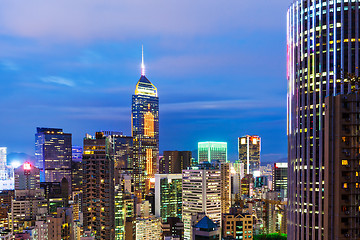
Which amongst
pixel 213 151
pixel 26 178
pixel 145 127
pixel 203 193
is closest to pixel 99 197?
pixel 203 193

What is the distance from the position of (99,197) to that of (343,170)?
1469 inches

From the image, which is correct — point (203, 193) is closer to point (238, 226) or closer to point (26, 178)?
point (238, 226)

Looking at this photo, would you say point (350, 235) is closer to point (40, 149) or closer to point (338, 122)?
point (338, 122)

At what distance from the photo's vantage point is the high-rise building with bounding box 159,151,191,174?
367 ft

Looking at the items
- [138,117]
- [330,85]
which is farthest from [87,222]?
[138,117]

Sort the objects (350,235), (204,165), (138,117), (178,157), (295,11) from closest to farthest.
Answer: (350,235), (295,11), (204,165), (178,157), (138,117)

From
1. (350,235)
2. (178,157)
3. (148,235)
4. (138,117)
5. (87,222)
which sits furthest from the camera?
(138,117)

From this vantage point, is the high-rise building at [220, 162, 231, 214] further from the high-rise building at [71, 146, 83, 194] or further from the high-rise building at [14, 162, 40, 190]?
the high-rise building at [14, 162, 40, 190]

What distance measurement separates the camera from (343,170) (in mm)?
10477

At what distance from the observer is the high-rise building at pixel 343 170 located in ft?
34.0

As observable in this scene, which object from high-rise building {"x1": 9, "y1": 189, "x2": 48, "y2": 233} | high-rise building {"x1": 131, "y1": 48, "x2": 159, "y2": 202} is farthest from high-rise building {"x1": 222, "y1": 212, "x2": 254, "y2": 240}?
high-rise building {"x1": 131, "y1": 48, "x2": 159, "y2": 202}

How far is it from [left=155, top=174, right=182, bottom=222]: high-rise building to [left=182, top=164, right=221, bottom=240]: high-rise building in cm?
826

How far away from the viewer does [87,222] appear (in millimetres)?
44531

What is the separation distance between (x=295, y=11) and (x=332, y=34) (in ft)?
13.6
